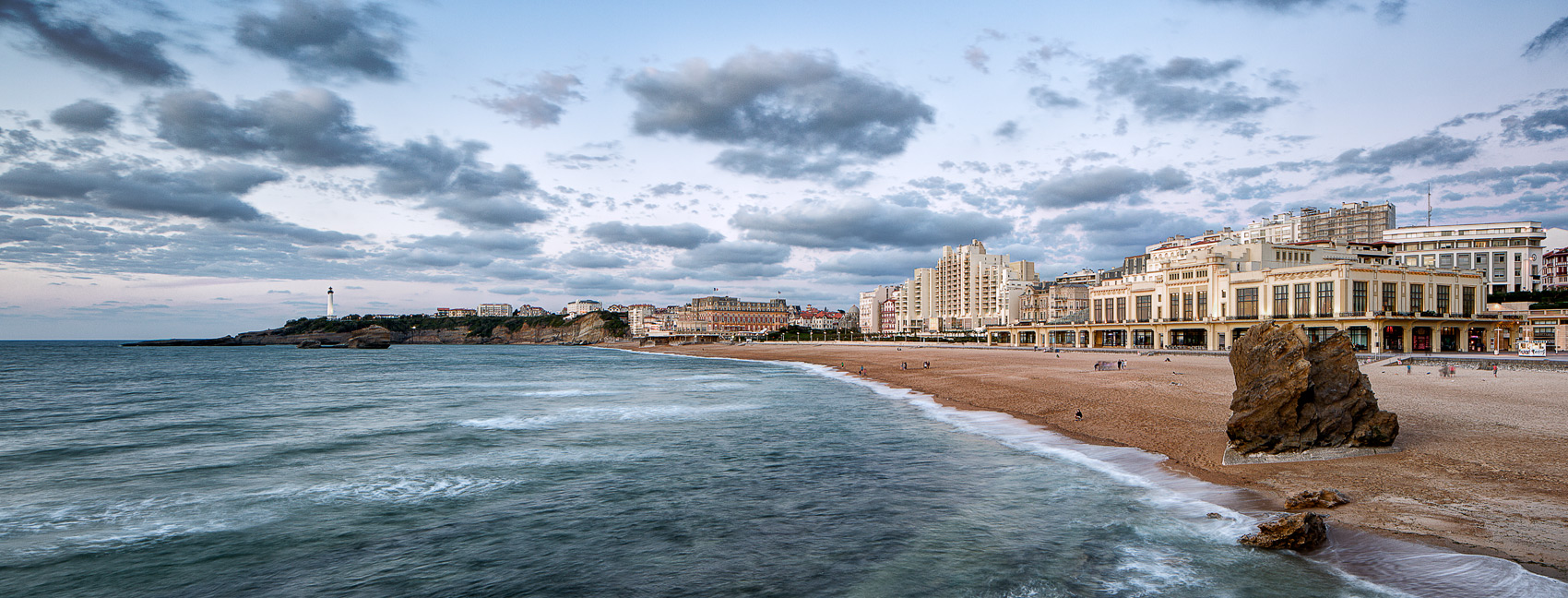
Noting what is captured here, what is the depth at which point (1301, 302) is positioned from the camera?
55500mm

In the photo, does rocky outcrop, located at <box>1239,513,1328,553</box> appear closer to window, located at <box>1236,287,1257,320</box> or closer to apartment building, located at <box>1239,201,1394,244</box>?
window, located at <box>1236,287,1257,320</box>

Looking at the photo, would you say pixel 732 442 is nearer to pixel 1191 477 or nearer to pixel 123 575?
pixel 1191 477

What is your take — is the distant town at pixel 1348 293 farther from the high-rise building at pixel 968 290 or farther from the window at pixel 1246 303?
the high-rise building at pixel 968 290

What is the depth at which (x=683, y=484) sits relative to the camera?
13.0 metres

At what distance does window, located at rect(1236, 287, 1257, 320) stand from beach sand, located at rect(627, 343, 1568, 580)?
32327 millimetres

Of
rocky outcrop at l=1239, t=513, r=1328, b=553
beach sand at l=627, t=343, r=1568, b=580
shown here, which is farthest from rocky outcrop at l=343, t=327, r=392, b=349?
rocky outcrop at l=1239, t=513, r=1328, b=553

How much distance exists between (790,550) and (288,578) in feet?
20.2

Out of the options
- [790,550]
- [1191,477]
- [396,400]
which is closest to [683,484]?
[790,550]

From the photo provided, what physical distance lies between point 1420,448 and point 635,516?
1376 centimetres

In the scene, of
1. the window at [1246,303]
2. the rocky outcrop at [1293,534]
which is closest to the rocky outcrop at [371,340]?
the window at [1246,303]

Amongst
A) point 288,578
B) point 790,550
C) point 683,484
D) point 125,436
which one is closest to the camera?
point 288,578

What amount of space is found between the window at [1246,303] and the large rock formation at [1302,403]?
178 ft

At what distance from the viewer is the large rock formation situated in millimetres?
12234

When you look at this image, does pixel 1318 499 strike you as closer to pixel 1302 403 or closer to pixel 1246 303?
pixel 1302 403
